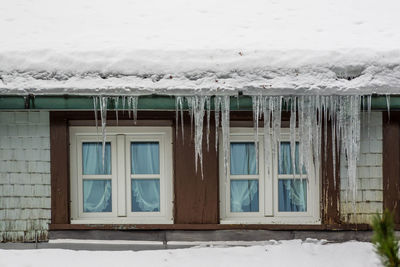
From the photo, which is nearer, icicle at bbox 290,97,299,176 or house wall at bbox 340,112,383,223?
icicle at bbox 290,97,299,176

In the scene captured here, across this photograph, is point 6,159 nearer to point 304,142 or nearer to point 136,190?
point 136,190

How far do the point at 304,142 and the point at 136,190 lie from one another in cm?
197

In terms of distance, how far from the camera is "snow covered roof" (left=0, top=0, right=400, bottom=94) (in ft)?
11.9

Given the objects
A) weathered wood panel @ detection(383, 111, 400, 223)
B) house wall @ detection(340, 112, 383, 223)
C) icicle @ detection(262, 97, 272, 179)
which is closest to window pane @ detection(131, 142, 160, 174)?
icicle @ detection(262, 97, 272, 179)

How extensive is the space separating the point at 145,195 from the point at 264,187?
54.9 inches

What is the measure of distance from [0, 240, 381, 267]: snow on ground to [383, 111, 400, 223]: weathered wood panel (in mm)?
579

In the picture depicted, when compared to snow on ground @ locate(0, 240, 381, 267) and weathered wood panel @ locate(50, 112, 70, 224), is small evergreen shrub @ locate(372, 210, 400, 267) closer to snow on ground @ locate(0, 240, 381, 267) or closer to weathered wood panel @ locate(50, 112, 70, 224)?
snow on ground @ locate(0, 240, 381, 267)

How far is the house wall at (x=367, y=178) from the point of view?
4121mm

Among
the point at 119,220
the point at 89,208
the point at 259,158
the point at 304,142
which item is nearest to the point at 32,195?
the point at 89,208

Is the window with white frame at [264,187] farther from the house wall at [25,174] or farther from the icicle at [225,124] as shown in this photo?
the house wall at [25,174]

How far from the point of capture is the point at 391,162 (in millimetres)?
4125

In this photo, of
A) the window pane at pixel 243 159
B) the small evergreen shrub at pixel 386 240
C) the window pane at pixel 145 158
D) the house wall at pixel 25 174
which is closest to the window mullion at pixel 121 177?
the window pane at pixel 145 158

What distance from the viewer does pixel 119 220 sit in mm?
4258

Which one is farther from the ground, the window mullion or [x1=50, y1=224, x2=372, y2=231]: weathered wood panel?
the window mullion
